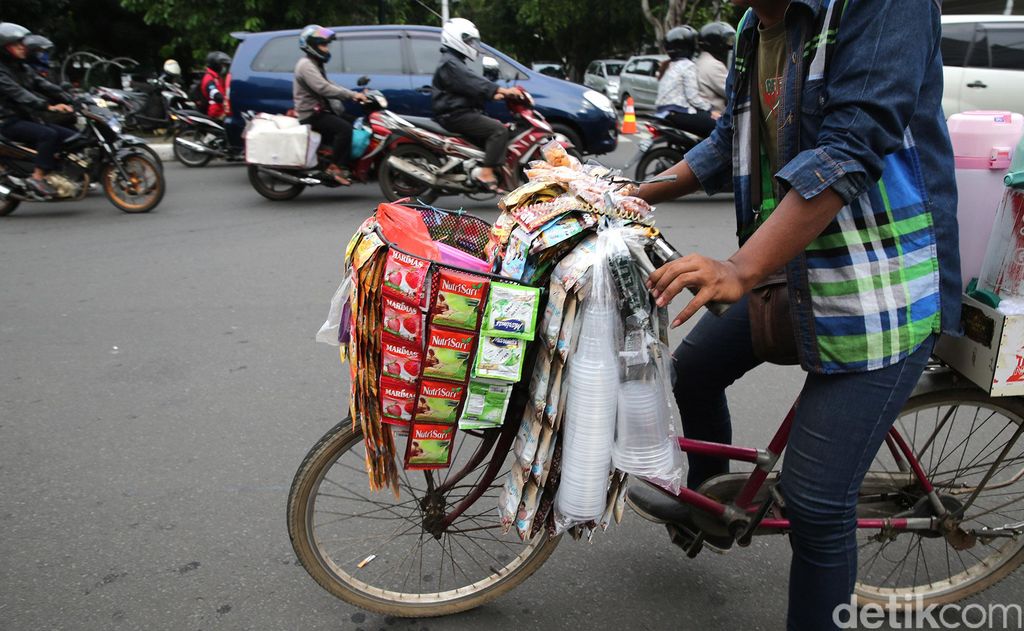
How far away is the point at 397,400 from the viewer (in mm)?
1756

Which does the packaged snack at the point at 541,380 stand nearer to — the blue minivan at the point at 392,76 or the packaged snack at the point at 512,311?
the packaged snack at the point at 512,311

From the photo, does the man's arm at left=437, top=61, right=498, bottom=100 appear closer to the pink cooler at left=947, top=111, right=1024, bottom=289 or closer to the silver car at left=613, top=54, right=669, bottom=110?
the pink cooler at left=947, top=111, right=1024, bottom=289

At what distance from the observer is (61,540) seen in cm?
257

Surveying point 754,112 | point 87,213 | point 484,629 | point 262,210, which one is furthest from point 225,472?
point 87,213

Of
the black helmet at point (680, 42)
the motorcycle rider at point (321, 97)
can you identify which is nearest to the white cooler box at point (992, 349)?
the black helmet at point (680, 42)

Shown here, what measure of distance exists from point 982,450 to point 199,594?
237 cm

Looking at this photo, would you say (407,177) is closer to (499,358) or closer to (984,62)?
(499,358)

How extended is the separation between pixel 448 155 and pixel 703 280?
6.13 m

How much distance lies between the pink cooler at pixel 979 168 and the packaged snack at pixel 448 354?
4.00 feet

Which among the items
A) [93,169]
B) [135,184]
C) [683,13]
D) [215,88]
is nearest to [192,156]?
[215,88]

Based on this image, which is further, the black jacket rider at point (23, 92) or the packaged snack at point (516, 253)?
the black jacket rider at point (23, 92)

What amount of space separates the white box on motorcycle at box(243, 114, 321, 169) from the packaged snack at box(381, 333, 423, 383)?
20.6 feet

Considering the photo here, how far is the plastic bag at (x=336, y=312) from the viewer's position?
187 cm

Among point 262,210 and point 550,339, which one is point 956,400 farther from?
point 262,210
